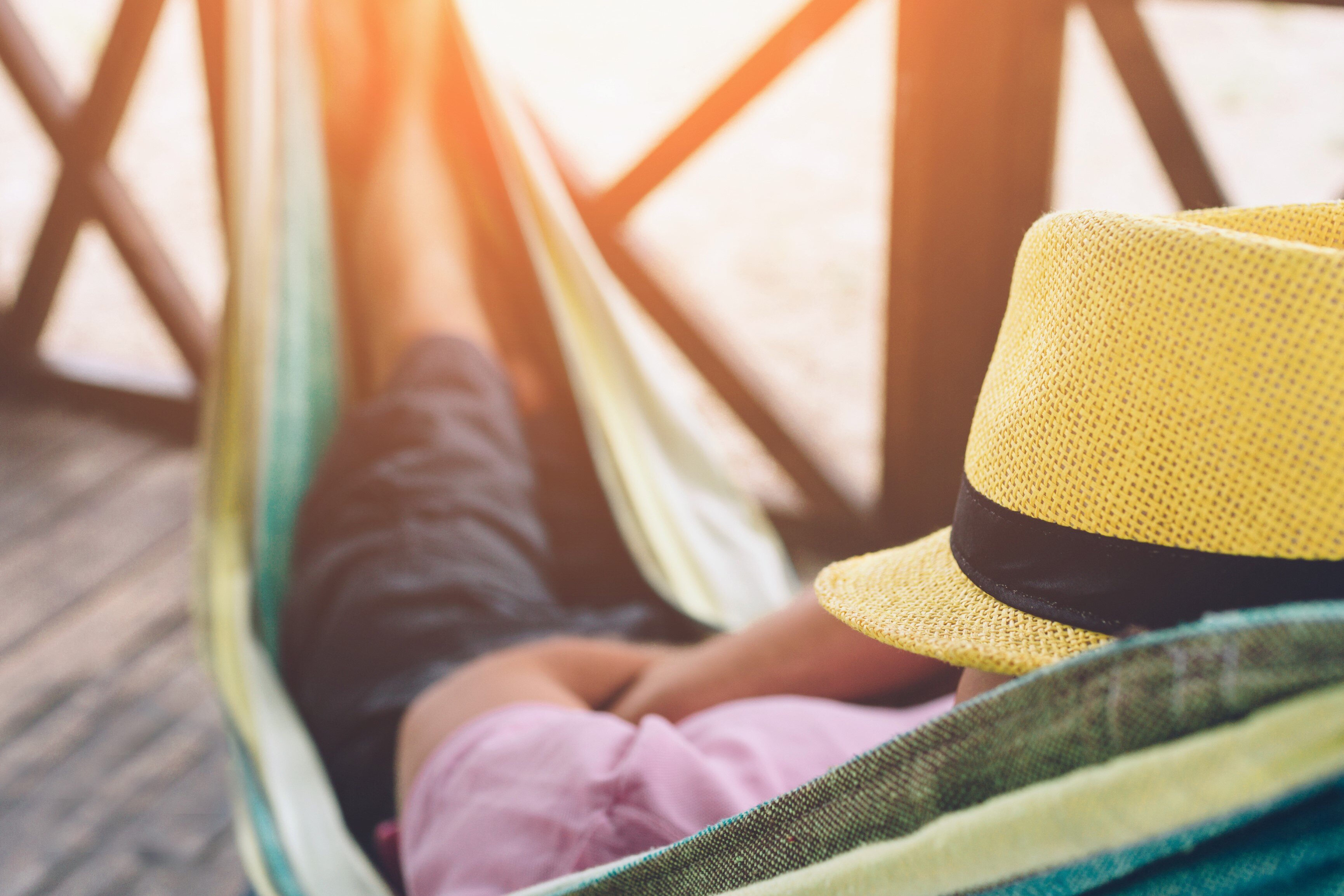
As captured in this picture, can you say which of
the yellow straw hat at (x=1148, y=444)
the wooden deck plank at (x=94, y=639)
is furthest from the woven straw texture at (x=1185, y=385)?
the wooden deck plank at (x=94, y=639)

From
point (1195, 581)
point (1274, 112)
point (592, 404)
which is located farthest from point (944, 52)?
point (1274, 112)

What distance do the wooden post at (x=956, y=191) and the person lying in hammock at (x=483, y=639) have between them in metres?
0.42

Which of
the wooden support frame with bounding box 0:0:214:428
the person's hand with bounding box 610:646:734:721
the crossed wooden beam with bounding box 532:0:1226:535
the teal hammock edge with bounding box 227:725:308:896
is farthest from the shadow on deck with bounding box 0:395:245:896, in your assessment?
the crossed wooden beam with bounding box 532:0:1226:535

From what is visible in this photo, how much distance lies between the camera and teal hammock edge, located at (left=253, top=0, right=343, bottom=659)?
1038 millimetres

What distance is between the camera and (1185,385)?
0.34 metres

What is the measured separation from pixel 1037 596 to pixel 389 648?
616mm

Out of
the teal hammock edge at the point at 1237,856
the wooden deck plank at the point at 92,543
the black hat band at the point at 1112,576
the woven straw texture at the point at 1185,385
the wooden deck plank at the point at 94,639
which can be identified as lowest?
the wooden deck plank at the point at 94,639

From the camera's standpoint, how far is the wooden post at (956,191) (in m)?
0.94

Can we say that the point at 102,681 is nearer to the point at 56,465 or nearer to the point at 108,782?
the point at 108,782

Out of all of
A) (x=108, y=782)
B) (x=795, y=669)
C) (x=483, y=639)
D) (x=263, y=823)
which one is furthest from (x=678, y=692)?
(x=108, y=782)

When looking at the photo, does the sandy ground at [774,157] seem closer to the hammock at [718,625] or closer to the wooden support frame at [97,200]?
the wooden support frame at [97,200]

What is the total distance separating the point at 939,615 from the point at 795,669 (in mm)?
302

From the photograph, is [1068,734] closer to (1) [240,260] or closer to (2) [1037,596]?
(2) [1037,596]

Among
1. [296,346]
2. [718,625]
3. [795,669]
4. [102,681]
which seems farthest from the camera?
[102,681]
